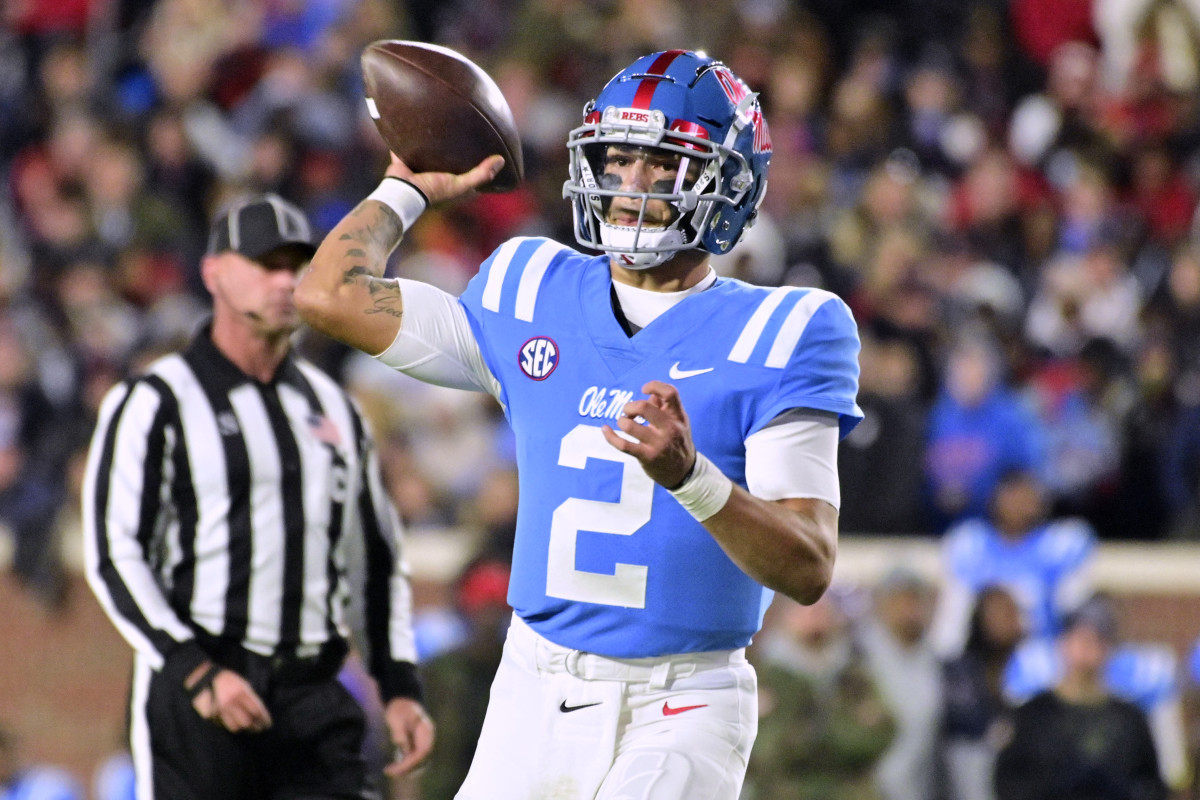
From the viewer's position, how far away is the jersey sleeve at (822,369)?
2.90 metres

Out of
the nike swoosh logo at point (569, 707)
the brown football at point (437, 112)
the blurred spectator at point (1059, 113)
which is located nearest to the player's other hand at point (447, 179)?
the brown football at point (437, 112)

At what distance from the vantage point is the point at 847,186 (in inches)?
359

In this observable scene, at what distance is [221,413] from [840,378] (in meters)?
1.86

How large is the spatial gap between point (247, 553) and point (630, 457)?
5.04ft

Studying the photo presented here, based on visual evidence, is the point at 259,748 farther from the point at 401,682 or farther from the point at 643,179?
the point at 643,179

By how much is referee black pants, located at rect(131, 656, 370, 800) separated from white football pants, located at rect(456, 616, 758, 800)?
1189 mm

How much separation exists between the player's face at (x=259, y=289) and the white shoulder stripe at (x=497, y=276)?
1206 millimetres

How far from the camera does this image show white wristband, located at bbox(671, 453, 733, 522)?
2.63 meters

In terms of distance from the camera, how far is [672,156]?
3.14 m

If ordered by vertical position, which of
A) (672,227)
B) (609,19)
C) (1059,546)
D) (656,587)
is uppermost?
(609,19)

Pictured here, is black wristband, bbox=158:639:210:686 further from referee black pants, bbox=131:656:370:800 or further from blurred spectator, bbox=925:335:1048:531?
blurred spectator, bbox=925:335:1048:531

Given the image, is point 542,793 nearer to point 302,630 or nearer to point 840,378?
point 840,378

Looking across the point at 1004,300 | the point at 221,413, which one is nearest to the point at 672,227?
the point at 221,413

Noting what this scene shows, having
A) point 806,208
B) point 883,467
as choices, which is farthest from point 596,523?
point 806,208
